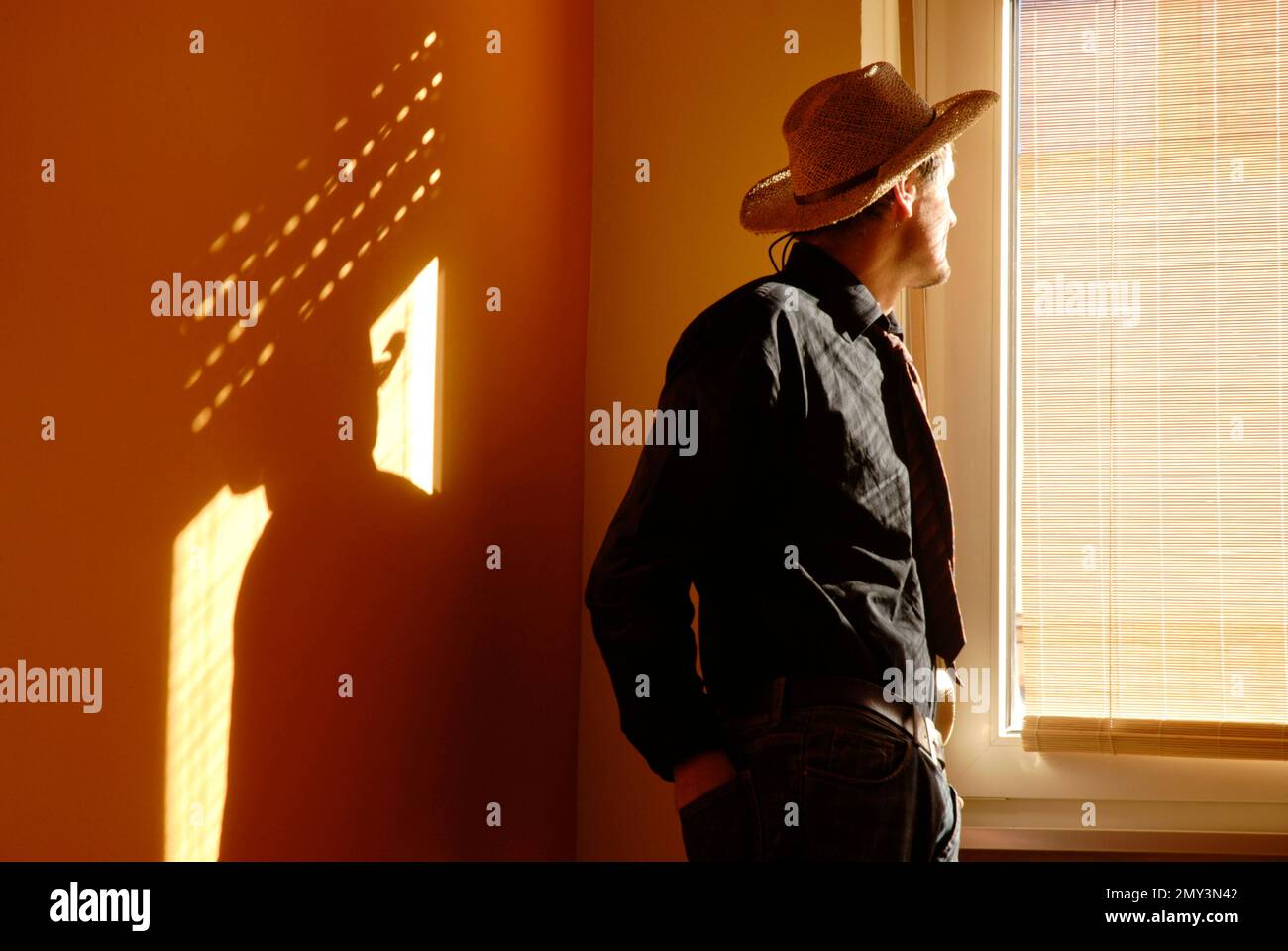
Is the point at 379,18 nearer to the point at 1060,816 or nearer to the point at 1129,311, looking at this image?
the point at 1129,311

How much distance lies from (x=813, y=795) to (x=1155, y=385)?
40.5 inches

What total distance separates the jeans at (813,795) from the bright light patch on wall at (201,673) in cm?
42

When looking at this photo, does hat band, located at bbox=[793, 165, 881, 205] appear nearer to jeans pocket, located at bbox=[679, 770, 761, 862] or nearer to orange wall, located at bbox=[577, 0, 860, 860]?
orange wall, located at bbox=[577, 0, 860, 860]

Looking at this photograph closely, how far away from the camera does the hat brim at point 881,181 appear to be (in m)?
1.21

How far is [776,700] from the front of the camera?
3.42 ft

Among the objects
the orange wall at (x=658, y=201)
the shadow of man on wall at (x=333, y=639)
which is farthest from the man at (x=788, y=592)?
the orange wall at (x=658, y=201)

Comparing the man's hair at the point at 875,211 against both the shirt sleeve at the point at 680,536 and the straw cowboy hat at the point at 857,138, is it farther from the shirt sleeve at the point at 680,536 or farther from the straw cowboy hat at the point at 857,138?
the shirt sleeve at the point at 680,536

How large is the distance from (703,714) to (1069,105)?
1273 mm

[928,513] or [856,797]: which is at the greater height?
[928,513]

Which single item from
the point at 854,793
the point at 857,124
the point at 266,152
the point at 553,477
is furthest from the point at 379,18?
the point at 854,793

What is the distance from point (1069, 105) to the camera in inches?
68.3

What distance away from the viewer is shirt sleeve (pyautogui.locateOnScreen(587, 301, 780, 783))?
1011 millimetres

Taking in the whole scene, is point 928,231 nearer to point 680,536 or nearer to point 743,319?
point 743,319

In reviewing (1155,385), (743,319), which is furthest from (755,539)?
(1155,385)
